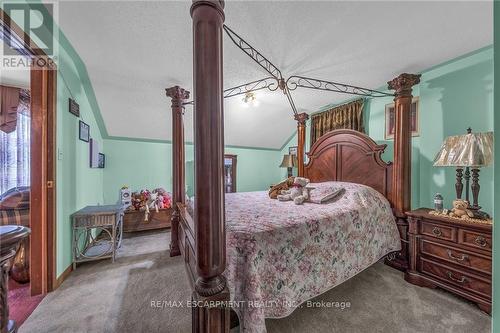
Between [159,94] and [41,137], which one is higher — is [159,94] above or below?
above

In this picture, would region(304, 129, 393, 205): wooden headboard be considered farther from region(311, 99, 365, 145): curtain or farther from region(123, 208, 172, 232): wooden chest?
region(123, 208, 172, 232): wooden chest

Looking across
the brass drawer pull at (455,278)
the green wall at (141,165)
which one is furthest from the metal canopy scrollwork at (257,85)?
the brass drawer pull at (455,278)

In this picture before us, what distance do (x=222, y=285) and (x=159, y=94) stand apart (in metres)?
3.08

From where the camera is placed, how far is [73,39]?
6.65ft

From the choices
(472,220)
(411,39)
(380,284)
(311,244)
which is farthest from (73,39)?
(472,220)

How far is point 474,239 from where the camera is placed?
1642 mm

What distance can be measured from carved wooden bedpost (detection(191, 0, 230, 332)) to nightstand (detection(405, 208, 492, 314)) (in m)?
2.10

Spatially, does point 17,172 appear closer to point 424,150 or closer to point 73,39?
point 73,39

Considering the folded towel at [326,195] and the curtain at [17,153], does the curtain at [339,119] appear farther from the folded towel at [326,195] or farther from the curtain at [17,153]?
the curtain at [17,153]

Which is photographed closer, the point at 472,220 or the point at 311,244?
the point at 311,244

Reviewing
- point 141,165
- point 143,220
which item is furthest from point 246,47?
point 141,165

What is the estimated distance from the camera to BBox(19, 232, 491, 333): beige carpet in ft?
4.79

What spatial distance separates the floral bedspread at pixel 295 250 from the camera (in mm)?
1206

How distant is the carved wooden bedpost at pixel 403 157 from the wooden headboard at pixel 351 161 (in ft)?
0.48
